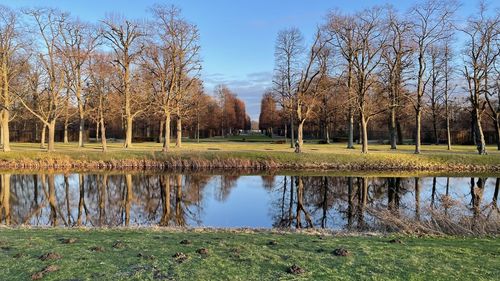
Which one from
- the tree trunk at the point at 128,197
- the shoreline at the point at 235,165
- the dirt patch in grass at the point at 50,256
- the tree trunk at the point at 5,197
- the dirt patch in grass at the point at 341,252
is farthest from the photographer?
the shoreline at the point at 235,165

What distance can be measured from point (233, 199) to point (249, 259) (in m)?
13.5

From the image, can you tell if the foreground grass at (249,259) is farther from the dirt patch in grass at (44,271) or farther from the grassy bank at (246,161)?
the grassy bank at (246,161)

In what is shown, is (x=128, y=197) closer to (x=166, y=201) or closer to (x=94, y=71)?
(x=166, y=201)

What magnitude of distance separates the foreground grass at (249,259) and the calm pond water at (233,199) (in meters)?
4.79

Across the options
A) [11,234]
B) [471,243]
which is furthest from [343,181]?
[11,234]

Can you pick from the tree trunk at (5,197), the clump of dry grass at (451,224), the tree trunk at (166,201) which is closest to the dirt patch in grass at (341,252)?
the clump of dry grass at (451,224)

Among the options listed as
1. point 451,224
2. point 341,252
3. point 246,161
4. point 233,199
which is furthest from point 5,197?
point 451,224

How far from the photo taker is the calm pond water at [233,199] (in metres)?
14.7

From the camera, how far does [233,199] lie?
20234 millimetres

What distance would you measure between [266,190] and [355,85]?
23.4 m

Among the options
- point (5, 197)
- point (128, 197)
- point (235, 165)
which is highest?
point (235, 165)

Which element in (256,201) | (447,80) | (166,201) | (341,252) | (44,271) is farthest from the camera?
(447,80)

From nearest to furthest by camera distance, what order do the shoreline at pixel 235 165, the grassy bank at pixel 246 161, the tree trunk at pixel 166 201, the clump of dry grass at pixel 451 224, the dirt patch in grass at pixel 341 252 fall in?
the dirt patch in grass at pixel 341 252 → the clump of dry grass at pixel 451 224 → the tree trunk at pixel 166 201 → the shoreline at pixel 235 165 → the grassy bank at pixel 246 161

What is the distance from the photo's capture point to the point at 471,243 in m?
8.48
